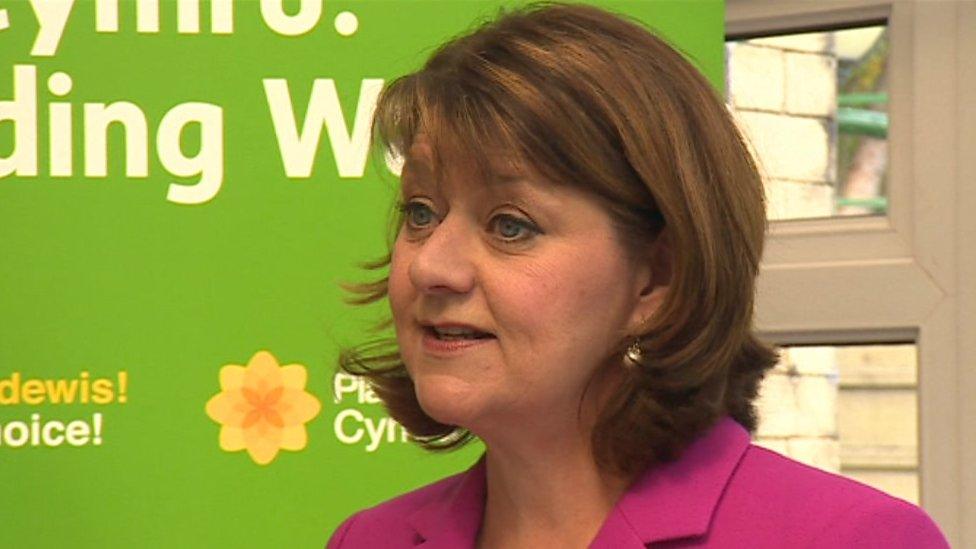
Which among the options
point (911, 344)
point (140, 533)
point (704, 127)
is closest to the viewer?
point (704, 127)

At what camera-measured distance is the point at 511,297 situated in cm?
135

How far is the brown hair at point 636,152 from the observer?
1.36 metres

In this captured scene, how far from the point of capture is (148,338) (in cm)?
211

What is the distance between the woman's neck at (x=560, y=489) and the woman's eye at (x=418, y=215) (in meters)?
0.22

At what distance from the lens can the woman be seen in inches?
53.6

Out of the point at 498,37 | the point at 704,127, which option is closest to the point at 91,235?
the point at 498,37

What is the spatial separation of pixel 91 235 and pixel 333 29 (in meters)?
0.44

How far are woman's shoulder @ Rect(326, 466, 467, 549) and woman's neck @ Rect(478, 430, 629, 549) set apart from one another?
0.63ft

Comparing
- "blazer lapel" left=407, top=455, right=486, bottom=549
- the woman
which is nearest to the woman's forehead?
the woman

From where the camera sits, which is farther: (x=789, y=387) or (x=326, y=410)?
(x=789, y=387)

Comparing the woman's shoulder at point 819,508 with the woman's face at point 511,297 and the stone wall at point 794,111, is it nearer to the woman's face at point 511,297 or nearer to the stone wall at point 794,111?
the woman's face at point 511,297

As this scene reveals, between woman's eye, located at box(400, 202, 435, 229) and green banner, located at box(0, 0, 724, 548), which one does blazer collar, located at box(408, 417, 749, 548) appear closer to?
woman's eye, located at box(400, 202, 435, 229)

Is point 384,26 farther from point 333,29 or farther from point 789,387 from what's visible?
point 789,387

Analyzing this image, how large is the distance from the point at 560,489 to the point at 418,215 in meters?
0.29
